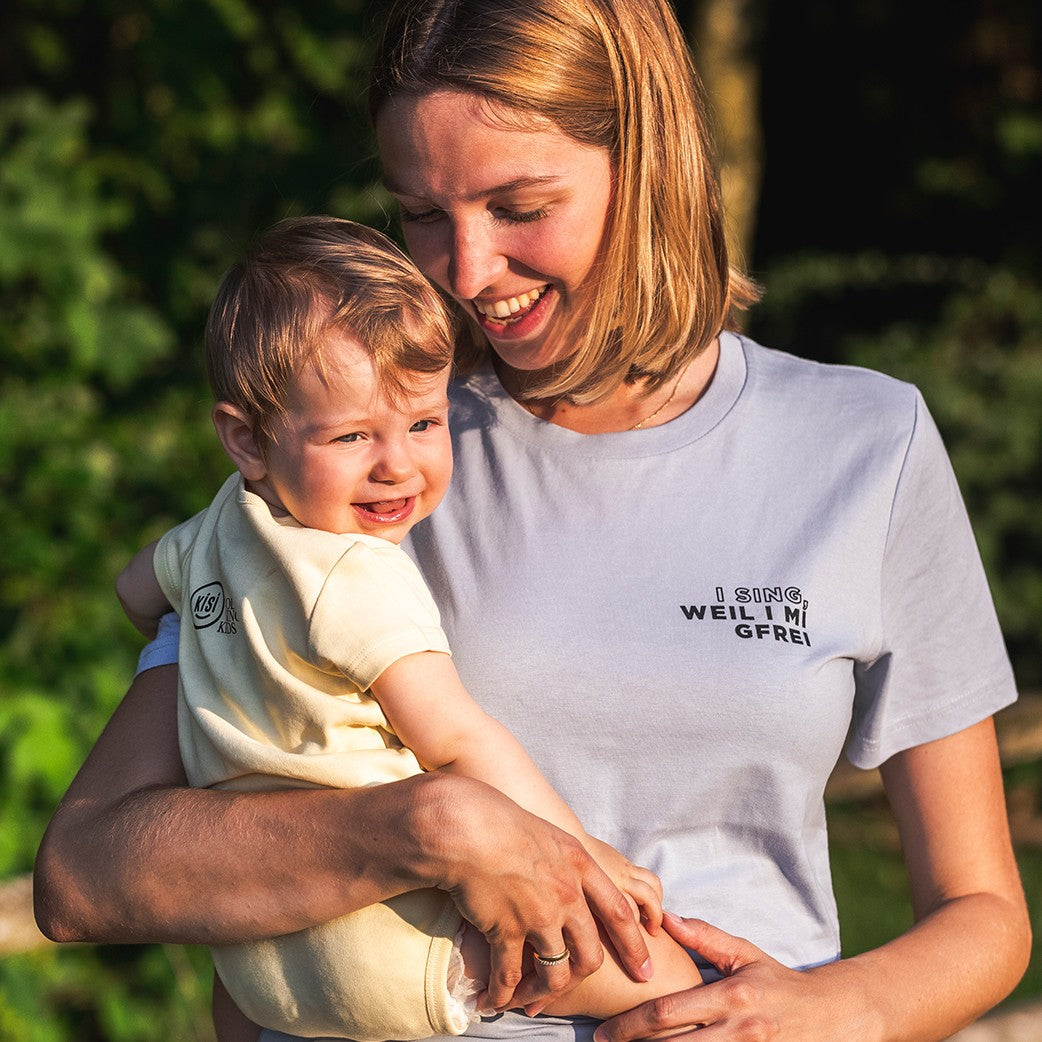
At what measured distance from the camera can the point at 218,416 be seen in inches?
68.0

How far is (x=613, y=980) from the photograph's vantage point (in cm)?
167

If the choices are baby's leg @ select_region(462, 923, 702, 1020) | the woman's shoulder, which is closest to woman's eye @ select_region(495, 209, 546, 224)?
the woman's shoulder

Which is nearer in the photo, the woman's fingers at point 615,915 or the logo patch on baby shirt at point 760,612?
the woman's fingers at point 615,915

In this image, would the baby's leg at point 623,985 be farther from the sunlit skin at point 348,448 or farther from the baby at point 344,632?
the sunlit skin at point 348,448

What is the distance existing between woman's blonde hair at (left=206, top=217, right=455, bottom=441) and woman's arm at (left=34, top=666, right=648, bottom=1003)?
0.45 meters

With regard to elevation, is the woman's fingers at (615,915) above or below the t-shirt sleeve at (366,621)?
below

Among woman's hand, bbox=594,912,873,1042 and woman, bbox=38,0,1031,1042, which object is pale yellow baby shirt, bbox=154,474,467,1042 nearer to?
woman, bbox=38,0,1031,1042

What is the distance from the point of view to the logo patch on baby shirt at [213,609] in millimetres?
1706

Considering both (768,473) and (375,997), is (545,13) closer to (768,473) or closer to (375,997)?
(768,473)

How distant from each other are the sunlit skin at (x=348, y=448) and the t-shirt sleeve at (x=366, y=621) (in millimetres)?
74

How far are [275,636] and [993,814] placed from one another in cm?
103

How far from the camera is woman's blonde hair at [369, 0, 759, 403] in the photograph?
1831 millimetres

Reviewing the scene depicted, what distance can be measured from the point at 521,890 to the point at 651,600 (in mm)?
459

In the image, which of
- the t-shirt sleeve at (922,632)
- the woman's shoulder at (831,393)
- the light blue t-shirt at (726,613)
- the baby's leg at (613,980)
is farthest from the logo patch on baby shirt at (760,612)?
the baby's leg at (613,980)
